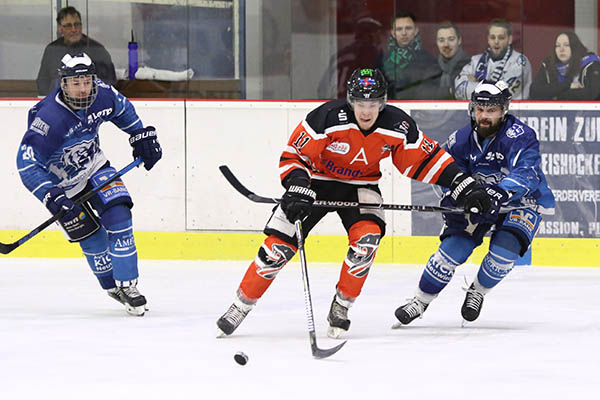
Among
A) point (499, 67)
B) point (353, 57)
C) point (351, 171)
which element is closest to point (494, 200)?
point (351, 171)

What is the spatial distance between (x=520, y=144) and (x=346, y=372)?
128cm

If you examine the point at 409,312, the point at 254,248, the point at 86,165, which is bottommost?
the point at 254,248

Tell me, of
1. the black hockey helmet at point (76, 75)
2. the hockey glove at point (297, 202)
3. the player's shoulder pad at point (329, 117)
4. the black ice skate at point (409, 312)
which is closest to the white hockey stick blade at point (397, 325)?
the black ice skate at point (409, 312)

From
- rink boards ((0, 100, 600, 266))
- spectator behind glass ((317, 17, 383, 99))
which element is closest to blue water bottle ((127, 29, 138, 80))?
rink boards ((0, 100, 600, 266))

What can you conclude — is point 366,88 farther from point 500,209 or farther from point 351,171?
point 500,209

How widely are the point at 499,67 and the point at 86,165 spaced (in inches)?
105

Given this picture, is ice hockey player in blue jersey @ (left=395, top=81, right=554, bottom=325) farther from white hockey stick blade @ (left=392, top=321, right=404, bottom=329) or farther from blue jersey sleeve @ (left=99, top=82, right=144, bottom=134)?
blue jersey sleeve @ (left=99, top=82, right=144, bottom=134)

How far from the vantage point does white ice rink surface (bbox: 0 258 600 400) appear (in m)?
3.00

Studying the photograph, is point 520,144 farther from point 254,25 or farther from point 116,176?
point 254,25

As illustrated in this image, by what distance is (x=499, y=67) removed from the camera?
20.3 ft

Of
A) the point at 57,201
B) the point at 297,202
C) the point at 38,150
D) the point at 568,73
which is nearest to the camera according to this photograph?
the point at 297,202

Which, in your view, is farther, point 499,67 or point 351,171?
point 499,67

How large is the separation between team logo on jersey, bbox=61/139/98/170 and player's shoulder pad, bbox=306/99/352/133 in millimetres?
1129

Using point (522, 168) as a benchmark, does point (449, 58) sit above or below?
above
